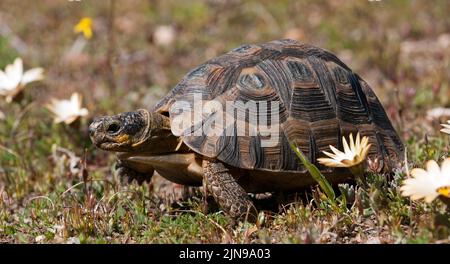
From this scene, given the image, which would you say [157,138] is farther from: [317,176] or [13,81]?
[13,81]

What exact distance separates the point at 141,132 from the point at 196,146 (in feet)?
1.44

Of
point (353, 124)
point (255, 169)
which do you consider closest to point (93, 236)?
point (255, 169)

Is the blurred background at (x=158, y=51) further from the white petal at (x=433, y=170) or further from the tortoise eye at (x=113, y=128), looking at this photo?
the white petal at (x=433, y=170)

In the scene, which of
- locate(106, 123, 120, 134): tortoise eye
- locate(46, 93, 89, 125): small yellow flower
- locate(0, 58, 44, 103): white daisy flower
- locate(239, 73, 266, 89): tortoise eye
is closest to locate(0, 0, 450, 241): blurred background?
locate(46, 93, 89, 125): small yellow flower

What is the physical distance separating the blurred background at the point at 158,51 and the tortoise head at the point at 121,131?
0.96 metres

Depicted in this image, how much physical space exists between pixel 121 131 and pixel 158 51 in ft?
18.0

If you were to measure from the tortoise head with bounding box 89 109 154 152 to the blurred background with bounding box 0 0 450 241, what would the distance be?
0.96m

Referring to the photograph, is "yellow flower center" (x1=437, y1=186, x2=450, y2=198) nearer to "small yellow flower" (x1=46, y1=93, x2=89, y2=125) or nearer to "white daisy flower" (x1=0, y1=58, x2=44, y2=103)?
"small yellow flower" (x1=46, y1=93, x2=89, y2=125)

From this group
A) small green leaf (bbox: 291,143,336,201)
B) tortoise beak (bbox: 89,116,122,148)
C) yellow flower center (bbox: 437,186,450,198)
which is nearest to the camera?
yellow flower center (bbox: 437,186,450,198)

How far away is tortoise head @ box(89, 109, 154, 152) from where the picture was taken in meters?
4.82

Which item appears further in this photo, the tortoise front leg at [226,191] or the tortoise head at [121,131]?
the tortoise head at [121,131]

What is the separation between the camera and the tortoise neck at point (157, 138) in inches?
192

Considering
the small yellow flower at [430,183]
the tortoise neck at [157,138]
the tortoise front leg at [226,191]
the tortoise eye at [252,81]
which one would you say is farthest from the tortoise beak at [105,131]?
the small yellow flower at [430,183]

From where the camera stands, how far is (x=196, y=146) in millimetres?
4672
